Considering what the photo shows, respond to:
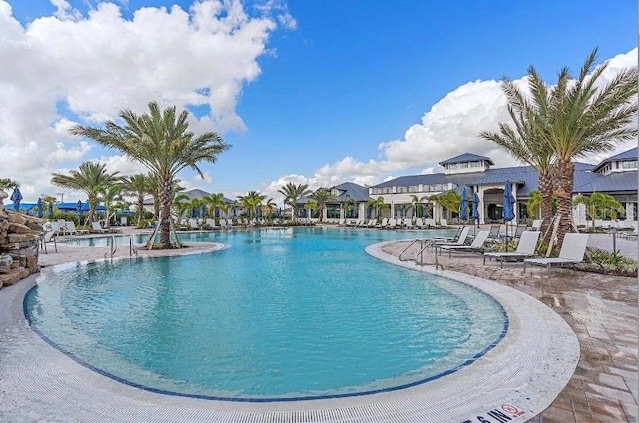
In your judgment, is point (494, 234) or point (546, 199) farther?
point (494, 234)

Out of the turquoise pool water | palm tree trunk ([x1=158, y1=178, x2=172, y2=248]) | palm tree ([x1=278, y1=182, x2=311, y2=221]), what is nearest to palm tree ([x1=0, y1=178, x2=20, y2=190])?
palm tree trunk ([x1=158, y1=178, x2=172, y2=248])

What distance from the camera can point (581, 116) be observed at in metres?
10.4

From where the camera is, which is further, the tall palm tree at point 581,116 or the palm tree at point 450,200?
the palm tree at point 450,200

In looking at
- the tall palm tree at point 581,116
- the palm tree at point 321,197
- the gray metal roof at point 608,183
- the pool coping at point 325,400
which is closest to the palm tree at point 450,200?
the gray metal roof at point 608,183

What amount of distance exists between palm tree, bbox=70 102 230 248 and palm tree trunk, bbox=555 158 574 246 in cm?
1416

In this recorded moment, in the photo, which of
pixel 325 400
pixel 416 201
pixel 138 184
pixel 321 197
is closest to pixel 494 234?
pixel 325 400

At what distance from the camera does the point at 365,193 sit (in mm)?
52125

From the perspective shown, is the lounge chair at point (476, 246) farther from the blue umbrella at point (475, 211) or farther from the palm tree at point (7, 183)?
the palm tree at point (7, 183)

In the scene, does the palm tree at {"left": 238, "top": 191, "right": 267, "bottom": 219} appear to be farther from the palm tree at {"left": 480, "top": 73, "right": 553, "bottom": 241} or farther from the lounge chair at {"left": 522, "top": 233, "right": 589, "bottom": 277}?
the lounge chair at {"left": 522, "top": 233, "right": 589, "bottom": 277}

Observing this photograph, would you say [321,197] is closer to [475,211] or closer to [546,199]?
[475,211]

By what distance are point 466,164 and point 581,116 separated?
124ft

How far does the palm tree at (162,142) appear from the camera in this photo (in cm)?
1631

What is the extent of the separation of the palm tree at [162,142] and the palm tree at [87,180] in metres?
14.8

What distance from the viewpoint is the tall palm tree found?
9.95m
